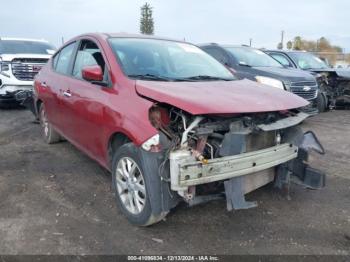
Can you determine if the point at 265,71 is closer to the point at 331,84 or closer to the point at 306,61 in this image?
the point at 331,84

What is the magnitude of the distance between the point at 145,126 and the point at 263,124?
3.65ft

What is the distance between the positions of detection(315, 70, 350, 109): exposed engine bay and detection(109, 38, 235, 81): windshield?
256 inches

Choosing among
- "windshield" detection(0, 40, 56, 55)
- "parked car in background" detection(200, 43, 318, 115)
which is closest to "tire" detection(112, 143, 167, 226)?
"parked car in background" detection(200, 43, 318, 115)

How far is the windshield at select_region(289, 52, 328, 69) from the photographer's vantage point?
38.5 ft

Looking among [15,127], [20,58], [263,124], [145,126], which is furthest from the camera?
[20,58]

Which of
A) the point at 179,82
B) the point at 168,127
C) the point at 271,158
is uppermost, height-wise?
the point at 179,82

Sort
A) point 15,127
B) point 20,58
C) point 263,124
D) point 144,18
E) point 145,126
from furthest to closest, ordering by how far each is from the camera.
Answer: point 144,18 → point 20,58 → point 15,127 → point 263,124 → point 145,126

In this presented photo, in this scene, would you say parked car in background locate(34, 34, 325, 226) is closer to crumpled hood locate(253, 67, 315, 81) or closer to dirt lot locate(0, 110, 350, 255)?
dirt lot locate(0, 110, 350, 255)

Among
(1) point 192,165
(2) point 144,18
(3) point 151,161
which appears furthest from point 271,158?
(2) point 144,18

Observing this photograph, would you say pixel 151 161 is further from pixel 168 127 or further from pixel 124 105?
pixel 124 105

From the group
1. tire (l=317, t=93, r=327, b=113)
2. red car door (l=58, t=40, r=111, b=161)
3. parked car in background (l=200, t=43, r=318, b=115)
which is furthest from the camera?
tire (l=317, t=93, r=327, b=113)

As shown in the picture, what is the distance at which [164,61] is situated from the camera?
14.5 ft

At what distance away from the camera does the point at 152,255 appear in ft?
10.4

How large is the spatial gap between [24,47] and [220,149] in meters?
9.65
